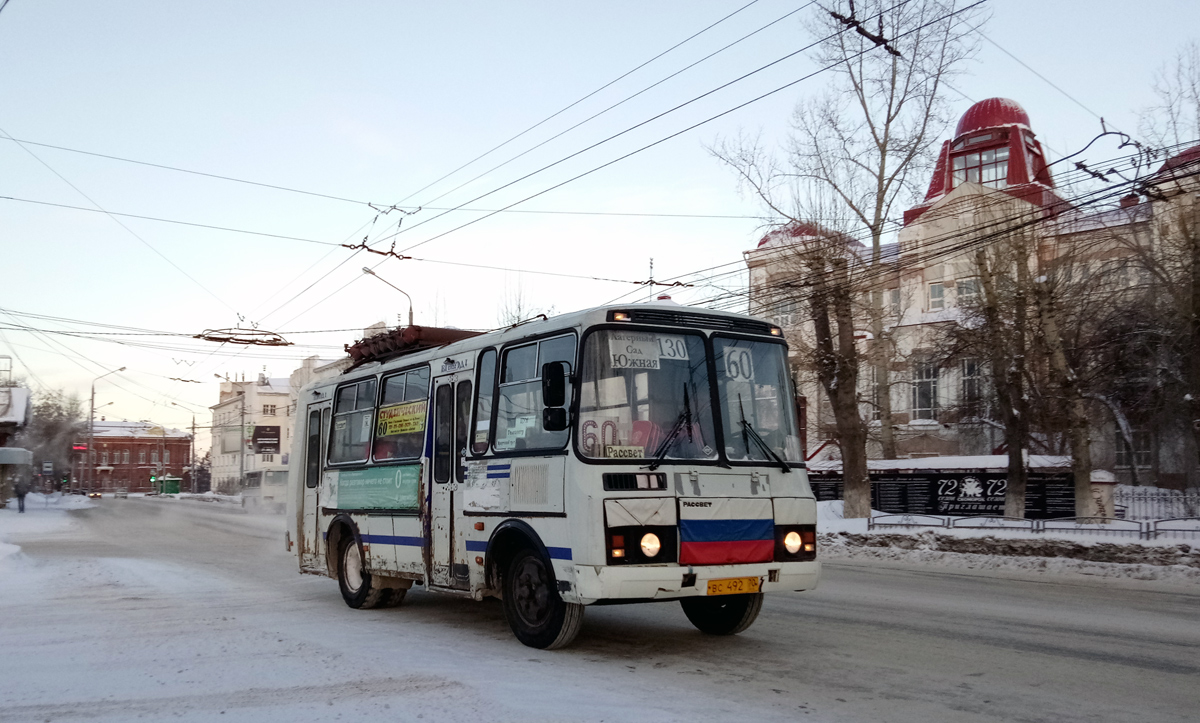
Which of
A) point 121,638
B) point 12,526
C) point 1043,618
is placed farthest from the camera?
point 12,526

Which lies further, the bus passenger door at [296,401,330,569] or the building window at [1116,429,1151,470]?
the building window at [1116,429,1151,470]

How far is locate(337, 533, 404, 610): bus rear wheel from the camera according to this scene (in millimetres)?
11688

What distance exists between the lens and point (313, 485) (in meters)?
13.6

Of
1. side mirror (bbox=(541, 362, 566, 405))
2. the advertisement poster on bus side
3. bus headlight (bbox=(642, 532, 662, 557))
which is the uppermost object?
side mirror (bbox=(541, 362, 566, 405))

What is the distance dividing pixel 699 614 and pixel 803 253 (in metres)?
19.7

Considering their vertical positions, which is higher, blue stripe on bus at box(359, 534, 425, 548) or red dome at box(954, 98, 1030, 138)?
red dome at box(954, 98, 1030, 138)

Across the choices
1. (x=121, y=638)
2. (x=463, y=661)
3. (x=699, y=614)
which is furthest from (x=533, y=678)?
(x=121, y=638)

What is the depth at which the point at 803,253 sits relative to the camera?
91.2 ft

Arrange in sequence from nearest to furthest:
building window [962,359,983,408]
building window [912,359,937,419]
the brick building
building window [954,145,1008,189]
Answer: building window [962,359,983,408]
building window [912,359,937,419]
building window [954,145,1008,189]
the brick building

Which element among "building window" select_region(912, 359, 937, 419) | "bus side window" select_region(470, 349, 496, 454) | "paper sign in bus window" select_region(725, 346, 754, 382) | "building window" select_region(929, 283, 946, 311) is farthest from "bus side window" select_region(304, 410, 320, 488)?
"building window" select_region(929, 283, 946, 311)

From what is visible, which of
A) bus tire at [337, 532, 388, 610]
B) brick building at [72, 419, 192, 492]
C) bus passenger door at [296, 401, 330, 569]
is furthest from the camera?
brick building at [72, 419, 192, 492]

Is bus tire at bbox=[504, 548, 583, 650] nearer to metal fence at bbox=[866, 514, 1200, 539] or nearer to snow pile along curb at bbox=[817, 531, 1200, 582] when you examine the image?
snow pile along curb at bbox=[817, 531, 1200, 582]

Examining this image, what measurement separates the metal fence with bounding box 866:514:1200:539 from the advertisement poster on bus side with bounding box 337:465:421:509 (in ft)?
48.9

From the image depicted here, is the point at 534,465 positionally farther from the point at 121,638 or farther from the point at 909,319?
the point at 909,319
